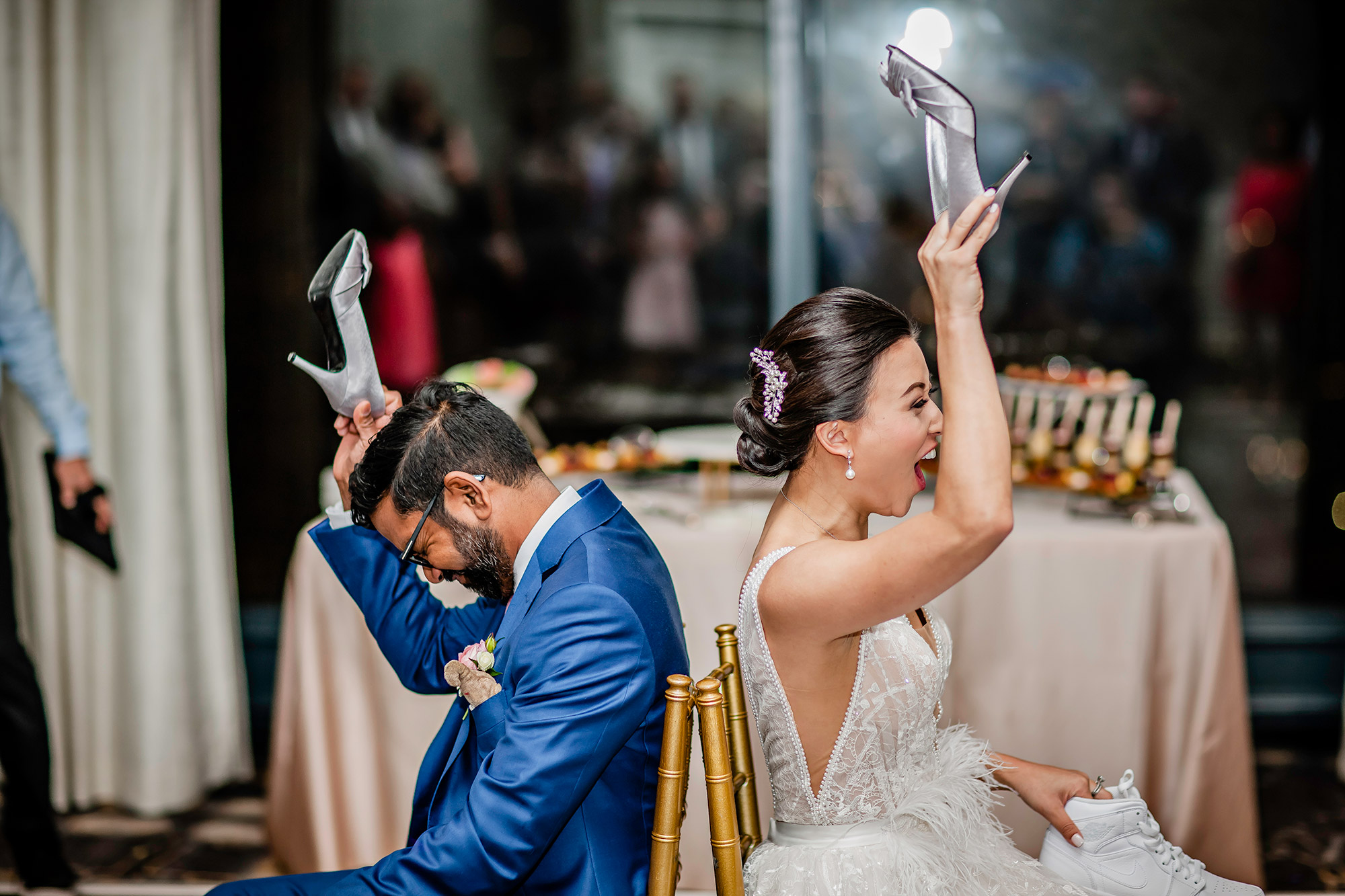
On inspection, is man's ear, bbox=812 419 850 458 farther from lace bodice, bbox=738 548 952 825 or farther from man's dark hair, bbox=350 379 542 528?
man's dark hair, bbox=350 379 542 528

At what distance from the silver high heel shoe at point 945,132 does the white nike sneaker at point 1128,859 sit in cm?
83

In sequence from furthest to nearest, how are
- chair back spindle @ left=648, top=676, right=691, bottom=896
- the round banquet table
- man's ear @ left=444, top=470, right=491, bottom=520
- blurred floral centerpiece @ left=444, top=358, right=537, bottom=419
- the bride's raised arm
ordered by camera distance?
blurred floral centerpiece @ left=444, top=358, right=537, bottom=419 → the round banquet table → man's ear @ left=444, top=470, right=491, bottom=520 → chair back spindle @ left=648, top=676, right=691, bottom=896 → the bride's raised arm

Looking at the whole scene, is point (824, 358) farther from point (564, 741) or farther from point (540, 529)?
point (564, 741)

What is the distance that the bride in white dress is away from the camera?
144 centimetres

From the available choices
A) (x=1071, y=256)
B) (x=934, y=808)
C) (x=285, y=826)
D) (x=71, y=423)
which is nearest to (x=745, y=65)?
(x=1071, y=256)

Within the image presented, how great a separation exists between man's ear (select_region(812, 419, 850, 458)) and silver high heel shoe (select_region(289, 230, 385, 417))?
2.18ft

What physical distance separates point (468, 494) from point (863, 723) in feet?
2.11

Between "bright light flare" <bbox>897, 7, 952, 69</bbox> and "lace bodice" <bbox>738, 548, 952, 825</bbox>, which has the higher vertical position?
"bright light flare" <bbox>897, 7, 952, 69</bbox>

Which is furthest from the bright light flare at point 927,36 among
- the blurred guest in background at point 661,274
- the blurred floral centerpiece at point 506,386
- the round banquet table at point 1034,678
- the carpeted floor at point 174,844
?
the blurred guest in background at point 661,274

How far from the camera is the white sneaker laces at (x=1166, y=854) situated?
1.48m

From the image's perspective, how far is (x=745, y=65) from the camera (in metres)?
5.16

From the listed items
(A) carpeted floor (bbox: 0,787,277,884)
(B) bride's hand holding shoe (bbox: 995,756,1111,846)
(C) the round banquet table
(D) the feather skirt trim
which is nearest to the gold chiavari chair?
(D) the feather skirt trim

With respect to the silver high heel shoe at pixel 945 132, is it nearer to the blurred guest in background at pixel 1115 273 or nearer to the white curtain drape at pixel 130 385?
the white curtain drape at pixel 130 385

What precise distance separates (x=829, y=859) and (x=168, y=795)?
2.74 m
